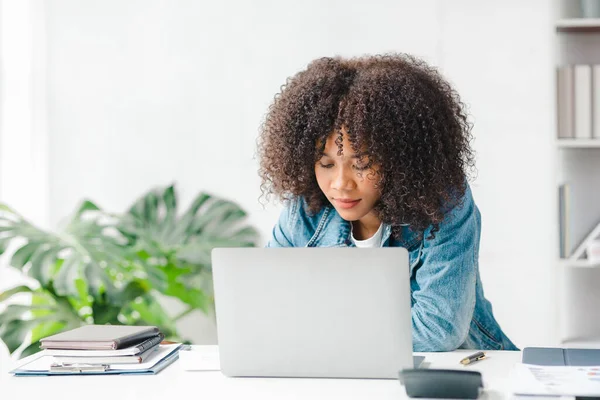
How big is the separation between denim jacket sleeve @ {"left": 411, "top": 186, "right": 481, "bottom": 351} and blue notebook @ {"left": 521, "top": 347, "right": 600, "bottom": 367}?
0.16m

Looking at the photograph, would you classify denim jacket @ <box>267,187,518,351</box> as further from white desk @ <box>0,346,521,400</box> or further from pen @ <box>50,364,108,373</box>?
pen @ <box>50,364,108,373</box>

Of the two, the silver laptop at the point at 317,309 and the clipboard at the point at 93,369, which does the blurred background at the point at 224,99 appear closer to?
the clipboard at the point at 93,369

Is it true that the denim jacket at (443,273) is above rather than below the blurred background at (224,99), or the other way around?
below

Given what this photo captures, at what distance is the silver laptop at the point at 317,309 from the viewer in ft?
3.98

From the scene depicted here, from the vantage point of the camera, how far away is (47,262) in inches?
90.0

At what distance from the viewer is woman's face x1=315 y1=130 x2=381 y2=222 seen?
1575 millimetres

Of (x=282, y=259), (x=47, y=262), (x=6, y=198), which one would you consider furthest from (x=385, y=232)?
(x=6, y=198)

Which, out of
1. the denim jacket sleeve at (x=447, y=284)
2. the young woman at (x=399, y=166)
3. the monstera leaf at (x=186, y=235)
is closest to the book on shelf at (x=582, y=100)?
the young woman at (x=399, y=166)

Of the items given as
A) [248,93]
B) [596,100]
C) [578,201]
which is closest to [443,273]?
[596,100]

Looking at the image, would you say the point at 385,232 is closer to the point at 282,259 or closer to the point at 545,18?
the point at 282,259

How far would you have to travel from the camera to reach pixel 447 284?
1525 mm

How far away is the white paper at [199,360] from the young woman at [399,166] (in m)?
0.39

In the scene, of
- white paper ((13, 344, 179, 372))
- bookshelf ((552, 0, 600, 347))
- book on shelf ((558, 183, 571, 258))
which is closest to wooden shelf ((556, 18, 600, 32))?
bookshelf ((552, 0, 600, 347))

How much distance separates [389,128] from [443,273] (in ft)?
1.03
